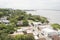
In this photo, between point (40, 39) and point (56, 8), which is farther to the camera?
point (56, 8)

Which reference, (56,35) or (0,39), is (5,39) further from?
(56,35)

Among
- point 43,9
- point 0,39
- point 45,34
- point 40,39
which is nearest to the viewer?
point 0,39

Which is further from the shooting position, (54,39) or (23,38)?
(54,39)

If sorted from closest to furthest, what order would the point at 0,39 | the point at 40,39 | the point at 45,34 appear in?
1. the point at 0,39
2. the point at 40,39
3. the point at 45,34

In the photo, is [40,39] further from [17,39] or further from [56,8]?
[56,8]

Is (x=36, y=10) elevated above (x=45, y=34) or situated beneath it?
situated beneath

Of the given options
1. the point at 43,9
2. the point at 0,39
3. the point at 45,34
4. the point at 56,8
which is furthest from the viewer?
the point at 43,9

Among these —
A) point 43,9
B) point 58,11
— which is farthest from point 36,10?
point 58,11

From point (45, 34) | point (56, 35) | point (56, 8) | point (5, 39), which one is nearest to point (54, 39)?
point (56, 35)

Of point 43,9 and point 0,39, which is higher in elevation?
point 0,39
